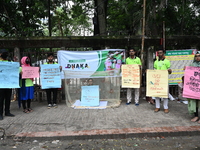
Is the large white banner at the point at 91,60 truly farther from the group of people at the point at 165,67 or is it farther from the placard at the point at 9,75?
the placard at the point at 9,75

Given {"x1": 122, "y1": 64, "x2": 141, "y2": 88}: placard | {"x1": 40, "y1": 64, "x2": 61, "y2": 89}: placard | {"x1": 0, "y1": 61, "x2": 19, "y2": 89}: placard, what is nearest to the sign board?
{"x1": 122, "y1": 64, "x2": 141, "y2": 88}: placard

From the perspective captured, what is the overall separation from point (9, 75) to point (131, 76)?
386cm

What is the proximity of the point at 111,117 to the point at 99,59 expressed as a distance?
2.52m

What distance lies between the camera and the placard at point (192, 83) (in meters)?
4.82

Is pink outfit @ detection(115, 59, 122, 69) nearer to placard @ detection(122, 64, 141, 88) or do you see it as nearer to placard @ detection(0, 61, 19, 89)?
placard @ detection(122, 64, 141, 88)

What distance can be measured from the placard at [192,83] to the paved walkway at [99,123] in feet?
2.34

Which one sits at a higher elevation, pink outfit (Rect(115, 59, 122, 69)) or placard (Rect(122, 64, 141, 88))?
pink outfit (Rect(115, 59, 122, 69))

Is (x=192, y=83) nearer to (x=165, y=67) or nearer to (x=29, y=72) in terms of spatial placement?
(x=165, y=67)

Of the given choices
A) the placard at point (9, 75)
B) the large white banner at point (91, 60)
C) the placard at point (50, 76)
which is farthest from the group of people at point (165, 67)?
the placard at point (9, 75)

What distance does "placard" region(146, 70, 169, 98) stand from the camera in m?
5.59

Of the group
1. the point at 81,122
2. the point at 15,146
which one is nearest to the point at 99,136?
the point at 81,122

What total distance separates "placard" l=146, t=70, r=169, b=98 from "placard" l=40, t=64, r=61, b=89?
118 inches

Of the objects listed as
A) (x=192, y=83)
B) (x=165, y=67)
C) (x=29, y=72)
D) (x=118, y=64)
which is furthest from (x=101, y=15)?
(x=192, y=83)

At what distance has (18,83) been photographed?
5.47 metres
